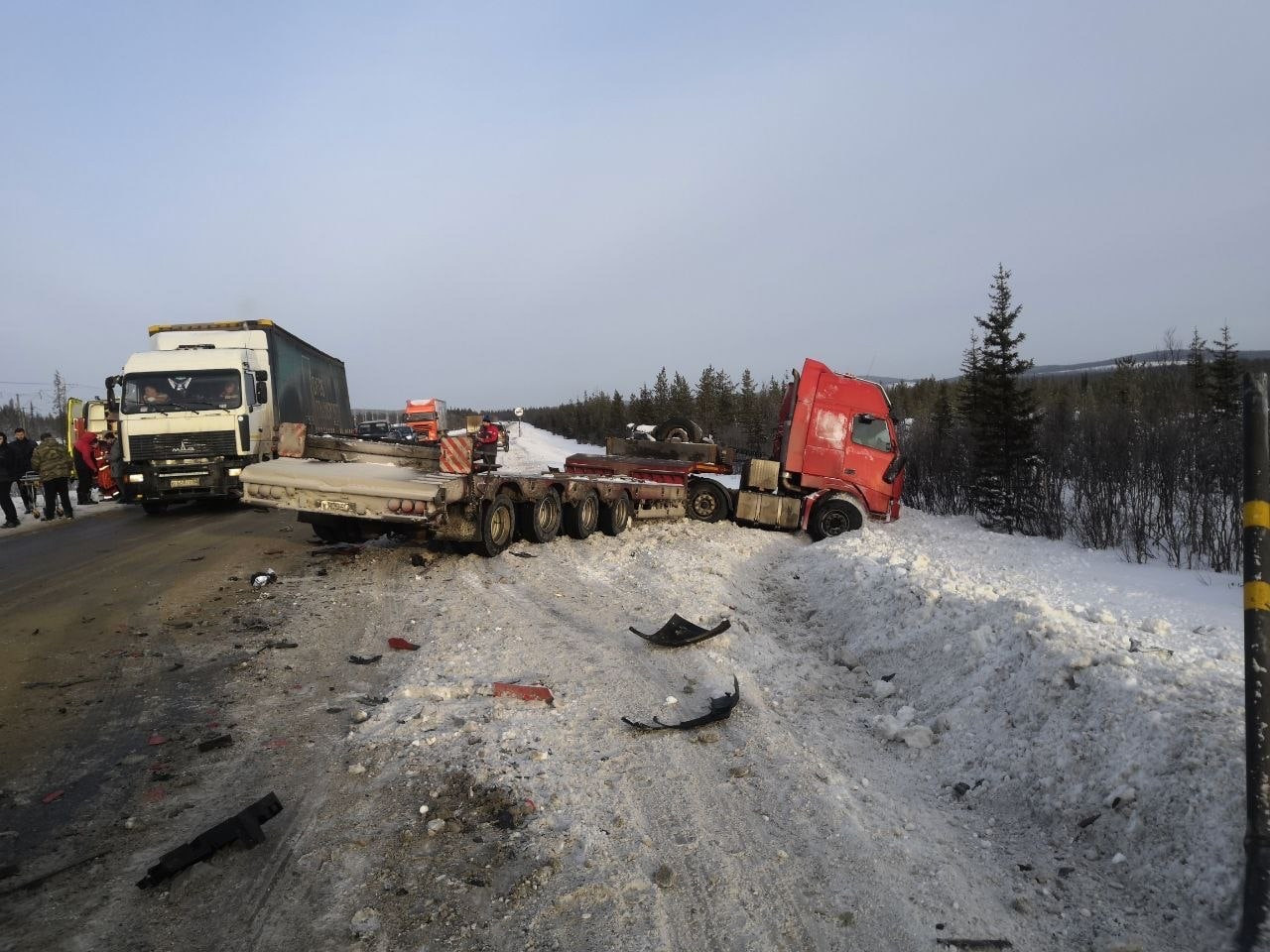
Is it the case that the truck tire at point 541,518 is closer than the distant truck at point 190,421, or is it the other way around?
the truck tire at point 541,518

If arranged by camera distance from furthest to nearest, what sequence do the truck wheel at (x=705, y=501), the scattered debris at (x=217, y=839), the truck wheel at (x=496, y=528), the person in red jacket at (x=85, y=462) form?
the person in red jacket at (x=85, y=462)
the truck wheel at (x=705, y=501)
the truck wheel at (x=496, y=528)
the scattered debris at (x=217, y=839)

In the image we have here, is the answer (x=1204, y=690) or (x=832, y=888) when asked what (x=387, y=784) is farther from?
(x=1204, y=690)

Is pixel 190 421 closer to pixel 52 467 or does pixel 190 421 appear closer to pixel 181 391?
pixel 181 391

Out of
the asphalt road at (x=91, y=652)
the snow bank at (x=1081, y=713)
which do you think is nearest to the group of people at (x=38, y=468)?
the asphalt road at (x=91, y=652)

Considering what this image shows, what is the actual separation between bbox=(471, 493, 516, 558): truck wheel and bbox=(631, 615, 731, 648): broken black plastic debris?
144 inches

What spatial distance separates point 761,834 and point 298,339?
1934 centimetres

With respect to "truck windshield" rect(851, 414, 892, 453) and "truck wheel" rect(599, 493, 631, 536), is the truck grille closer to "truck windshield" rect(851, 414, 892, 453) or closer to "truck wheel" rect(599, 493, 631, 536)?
"truck wheel" rect(599, 493, 631, 536)

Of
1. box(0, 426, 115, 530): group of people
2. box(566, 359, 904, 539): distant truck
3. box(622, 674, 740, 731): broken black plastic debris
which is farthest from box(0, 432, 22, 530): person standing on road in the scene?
box(622, 674, 740, 731): broken black plastic debris

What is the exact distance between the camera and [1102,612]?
222 inches

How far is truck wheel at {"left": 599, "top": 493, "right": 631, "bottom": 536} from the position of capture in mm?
12242

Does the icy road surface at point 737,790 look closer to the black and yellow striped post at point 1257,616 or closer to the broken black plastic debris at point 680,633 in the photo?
the broken black plastic debris at point 680,633

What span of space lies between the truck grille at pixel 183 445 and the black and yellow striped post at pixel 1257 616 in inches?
606

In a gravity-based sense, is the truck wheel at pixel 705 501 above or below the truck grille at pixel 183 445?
below

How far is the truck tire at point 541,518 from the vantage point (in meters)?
10.5
